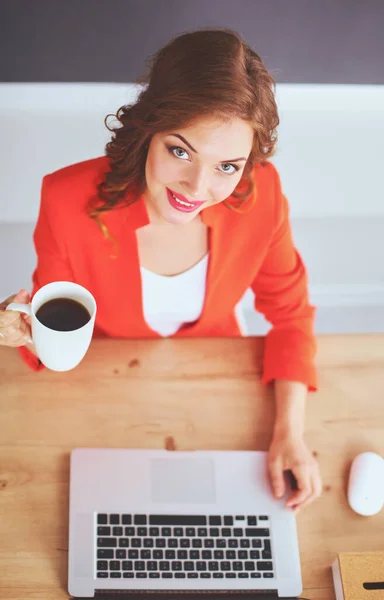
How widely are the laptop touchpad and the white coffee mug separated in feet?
0.92

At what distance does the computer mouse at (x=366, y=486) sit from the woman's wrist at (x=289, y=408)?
0.11 m

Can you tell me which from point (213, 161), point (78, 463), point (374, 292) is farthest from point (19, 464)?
point (374, 292)

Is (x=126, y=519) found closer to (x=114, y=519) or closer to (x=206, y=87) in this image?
(x=114, y=519)

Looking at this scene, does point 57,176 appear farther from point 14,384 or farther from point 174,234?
A: point 14,384

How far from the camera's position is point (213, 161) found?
83cm

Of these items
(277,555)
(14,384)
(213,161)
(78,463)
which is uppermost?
(213,161)

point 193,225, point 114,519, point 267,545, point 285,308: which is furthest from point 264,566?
point 193,225

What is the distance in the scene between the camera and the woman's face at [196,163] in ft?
2.64

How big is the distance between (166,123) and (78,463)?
0.56 m

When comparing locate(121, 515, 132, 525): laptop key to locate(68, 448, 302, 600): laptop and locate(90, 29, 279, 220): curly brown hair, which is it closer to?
locate(68, 448, 302, 600): laptop

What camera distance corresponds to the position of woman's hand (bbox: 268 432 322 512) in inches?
37.2

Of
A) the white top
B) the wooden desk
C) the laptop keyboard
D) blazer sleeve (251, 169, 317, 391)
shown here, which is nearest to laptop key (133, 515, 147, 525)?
the laptop keyboard

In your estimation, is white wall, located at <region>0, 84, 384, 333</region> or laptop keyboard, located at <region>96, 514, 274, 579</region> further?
white wall, located at <region>0, 84, 384, 333</region>

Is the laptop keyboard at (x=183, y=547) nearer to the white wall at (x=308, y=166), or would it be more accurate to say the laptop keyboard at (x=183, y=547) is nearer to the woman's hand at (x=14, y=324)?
the woman's hand at (x=14, y=324)
